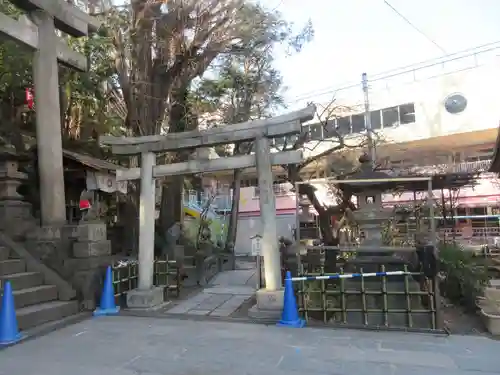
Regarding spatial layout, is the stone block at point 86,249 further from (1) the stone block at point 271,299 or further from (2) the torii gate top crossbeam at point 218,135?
(1) the stone block at point 271,299

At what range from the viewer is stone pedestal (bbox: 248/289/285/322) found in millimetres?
7918

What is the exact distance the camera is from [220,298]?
413 inches

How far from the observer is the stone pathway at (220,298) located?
898 cm

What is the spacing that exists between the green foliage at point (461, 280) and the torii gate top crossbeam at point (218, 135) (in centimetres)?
575

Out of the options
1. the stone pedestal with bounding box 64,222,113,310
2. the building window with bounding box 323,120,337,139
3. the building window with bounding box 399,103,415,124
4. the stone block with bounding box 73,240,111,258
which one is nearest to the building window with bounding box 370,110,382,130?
the building window with bounding box 399,103,415,124

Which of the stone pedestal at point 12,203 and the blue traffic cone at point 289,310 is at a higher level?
the stone pedestal at point 12,203

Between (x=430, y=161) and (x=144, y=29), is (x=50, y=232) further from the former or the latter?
(x=430, y=161)

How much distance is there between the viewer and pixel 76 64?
36.0ft

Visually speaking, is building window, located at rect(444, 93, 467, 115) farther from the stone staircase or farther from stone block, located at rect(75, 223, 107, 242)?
the stone staircase

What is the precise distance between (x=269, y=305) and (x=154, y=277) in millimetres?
3548

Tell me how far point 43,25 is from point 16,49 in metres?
2.95

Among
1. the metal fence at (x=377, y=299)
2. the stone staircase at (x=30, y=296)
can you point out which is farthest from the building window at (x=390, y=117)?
the stone staircase at (x=30, y=296)

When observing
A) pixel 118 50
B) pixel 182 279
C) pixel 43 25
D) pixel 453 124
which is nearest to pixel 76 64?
pixel 43 25

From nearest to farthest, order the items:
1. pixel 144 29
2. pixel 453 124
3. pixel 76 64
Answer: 1. pixel 76 64
2. pixel 144 29
3. pixel 453 124
